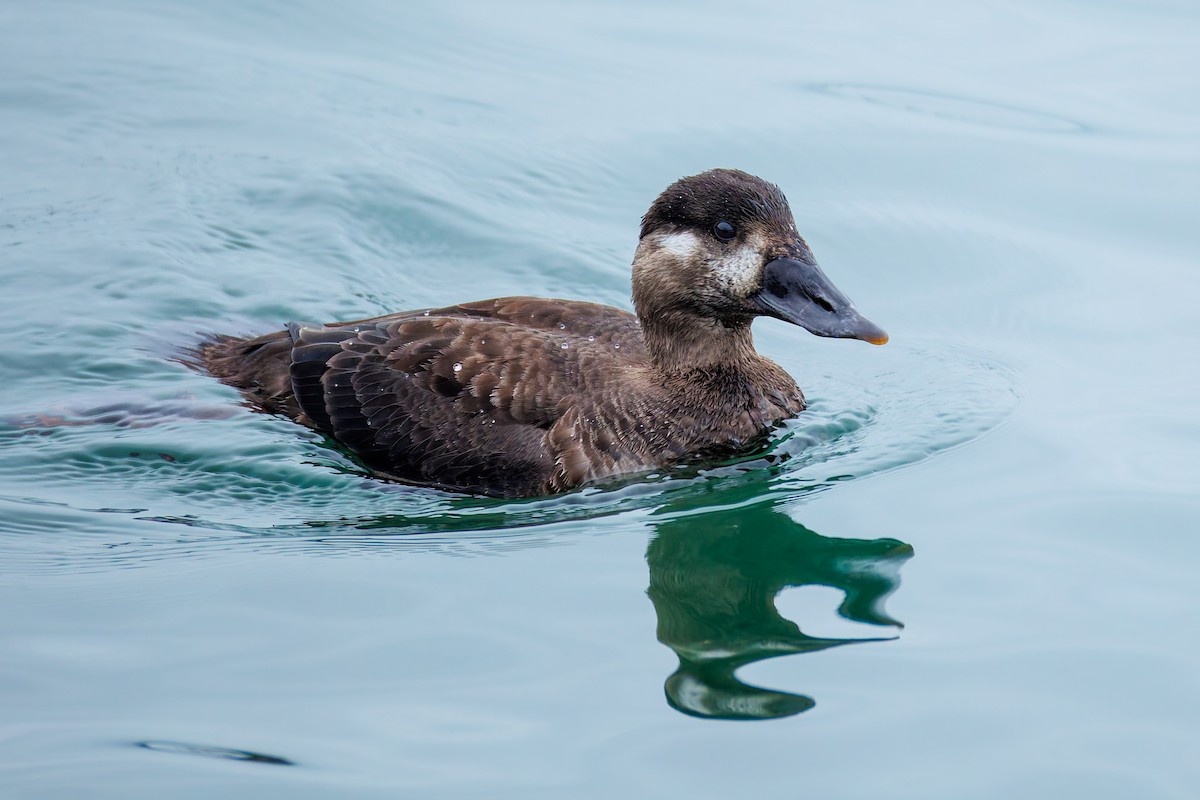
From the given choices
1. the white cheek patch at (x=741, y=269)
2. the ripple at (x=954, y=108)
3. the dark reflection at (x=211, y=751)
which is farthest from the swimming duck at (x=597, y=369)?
the ripple at (x=954, y=108)

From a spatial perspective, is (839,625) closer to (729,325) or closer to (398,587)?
(398,587)

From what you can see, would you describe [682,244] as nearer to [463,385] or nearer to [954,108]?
[463,385]

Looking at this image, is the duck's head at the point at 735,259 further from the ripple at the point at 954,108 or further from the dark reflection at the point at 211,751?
the ripple at the point at 954,108

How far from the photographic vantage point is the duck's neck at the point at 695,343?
6.77 metres

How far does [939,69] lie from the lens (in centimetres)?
1099

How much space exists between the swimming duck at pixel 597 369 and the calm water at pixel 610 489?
192 mm

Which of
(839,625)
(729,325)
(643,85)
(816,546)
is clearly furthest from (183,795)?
(643,85)

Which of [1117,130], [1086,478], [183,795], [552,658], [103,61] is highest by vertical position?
[1117,130]

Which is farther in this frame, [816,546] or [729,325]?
[729,325]

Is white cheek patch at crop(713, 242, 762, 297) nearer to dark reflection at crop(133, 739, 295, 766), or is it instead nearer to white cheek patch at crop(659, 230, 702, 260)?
white cheek patch at crop(659, 230, 702, 260)

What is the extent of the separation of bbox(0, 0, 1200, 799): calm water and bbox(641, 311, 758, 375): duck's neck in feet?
1.59

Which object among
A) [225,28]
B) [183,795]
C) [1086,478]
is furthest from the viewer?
[225,28]

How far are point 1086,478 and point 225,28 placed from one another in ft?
26.8

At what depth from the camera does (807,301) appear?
639 cm
